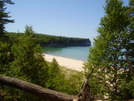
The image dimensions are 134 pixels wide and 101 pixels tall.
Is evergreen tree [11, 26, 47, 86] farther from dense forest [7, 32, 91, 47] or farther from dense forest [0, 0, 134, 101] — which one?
dense forest [7, 32, 91, 47]

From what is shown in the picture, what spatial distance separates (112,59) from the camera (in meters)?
6.09

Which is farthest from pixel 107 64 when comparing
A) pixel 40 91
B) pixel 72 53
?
pixel 72 53

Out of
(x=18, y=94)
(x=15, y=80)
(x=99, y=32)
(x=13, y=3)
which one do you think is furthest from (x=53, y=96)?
(x=13, y=3)

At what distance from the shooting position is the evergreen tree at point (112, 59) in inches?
230

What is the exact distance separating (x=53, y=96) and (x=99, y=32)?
216 inches

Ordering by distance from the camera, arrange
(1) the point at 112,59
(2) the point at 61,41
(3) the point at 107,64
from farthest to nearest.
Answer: (2) the point at 61,41, (1) the point at 112,59, (3) the point at 107,64

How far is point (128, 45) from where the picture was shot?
20.9ft

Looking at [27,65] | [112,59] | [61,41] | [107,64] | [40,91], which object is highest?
[61,41]

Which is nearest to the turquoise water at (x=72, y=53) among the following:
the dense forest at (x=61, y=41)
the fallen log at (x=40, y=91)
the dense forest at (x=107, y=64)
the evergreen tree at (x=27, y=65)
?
the dense forest at (x=107, y=64)

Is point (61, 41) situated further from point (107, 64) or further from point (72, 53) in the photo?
point (107, 64)

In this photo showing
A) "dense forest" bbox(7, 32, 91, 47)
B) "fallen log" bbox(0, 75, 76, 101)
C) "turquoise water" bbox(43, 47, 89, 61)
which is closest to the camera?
"fallen log" bbox(0, 75, 76, 101)

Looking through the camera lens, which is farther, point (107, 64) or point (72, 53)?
point (72, 53)

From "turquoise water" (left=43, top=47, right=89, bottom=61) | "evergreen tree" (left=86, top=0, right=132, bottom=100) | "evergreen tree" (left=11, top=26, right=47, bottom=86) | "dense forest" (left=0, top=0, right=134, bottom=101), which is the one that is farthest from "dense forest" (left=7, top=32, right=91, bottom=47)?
"evergreen tree" (left=86, top=0, right=132, bottom=100)

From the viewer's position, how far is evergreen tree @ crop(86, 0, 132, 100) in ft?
19.1
